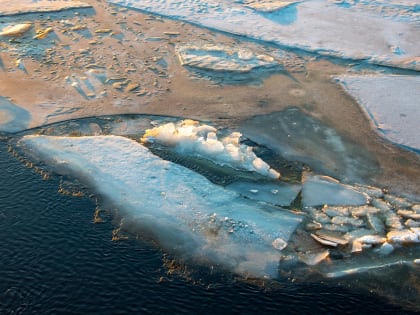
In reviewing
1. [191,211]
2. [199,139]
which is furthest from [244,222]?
[199,139]

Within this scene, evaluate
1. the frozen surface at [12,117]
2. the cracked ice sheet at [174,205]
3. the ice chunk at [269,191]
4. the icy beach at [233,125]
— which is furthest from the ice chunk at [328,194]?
the frozen surface at [12,117]

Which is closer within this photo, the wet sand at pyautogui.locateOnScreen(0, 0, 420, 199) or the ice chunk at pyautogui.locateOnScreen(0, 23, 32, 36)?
the wet sand at pyautogui.locateOnScreen(0, 0, 420, 199)

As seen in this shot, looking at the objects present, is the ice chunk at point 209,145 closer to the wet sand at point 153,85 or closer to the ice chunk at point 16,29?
the wet sand at point 153,85

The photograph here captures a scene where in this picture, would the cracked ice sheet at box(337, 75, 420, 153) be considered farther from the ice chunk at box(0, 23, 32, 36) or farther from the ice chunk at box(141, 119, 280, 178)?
the ice chunk at box(0, 23, 32, 36)

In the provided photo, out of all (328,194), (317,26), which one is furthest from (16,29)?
(328,194)

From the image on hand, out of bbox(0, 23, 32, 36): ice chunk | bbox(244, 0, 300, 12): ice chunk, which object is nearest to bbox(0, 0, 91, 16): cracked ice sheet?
bbox(0, 23, 32, 36): ice chunk

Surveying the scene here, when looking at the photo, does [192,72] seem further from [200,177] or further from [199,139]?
[200,177]
